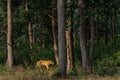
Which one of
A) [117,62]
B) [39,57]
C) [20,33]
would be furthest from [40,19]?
[117,62]

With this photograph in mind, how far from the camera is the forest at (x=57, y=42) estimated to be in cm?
1427

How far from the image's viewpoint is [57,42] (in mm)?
26516

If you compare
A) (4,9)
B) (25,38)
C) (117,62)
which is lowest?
(117,62)

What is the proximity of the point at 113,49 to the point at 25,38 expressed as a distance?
817cm

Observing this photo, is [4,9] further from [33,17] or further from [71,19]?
[71,19]

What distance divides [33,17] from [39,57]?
322 cm

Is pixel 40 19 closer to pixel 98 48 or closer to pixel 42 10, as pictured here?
pixel 42 10

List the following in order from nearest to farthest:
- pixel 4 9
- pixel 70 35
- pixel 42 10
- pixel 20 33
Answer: pixel 70 35 → pixel 42 10 → pixel 4 9 → pixel 20 33

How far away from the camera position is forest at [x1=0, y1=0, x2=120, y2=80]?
1427 cm

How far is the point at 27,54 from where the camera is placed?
1110 inches

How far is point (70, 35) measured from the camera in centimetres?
2141

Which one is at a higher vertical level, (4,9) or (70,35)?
(4,9)

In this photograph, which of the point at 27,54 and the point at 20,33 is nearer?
the point at 27,54

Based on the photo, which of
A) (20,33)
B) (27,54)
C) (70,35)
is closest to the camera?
(70,35)
